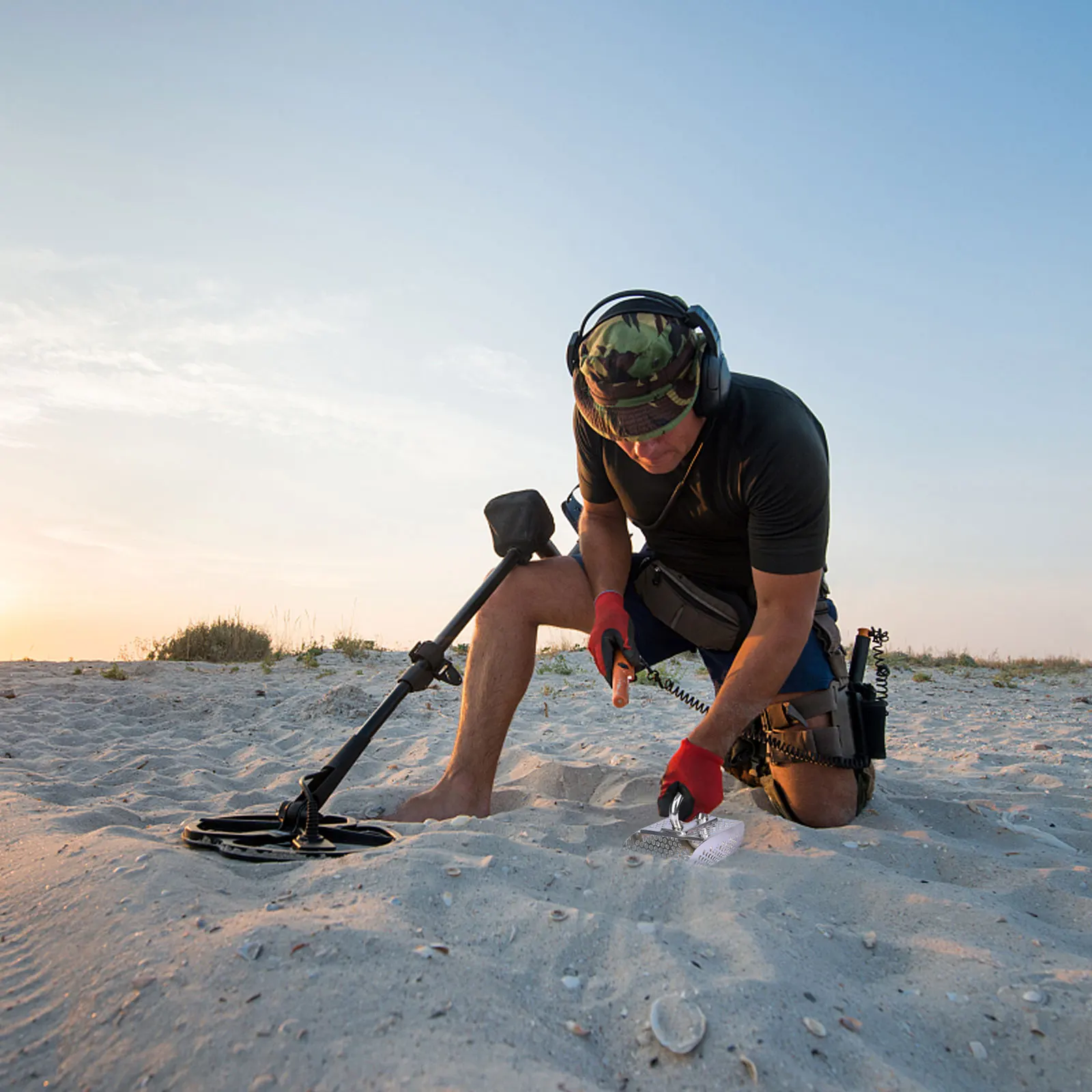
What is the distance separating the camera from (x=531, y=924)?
1.75 metres

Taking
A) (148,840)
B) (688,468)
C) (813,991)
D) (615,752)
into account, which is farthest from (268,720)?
(813,991)

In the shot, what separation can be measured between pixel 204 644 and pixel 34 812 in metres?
8.20

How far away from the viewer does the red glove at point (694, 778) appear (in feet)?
7.90

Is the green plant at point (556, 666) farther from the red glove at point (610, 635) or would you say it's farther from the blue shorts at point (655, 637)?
the red glove at point (610, 635)

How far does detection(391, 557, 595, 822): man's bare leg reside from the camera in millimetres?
2934

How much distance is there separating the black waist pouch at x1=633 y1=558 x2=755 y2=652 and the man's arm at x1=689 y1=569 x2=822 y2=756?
1.16ft

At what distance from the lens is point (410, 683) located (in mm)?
2635

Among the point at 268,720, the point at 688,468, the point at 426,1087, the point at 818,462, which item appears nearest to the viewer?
the point at 426,1087

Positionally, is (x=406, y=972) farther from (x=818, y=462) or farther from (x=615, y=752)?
(x=615, y=752)

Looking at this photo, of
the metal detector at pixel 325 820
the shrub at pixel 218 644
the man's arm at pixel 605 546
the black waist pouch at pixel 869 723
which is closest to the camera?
the metal detector at pixel 325 820

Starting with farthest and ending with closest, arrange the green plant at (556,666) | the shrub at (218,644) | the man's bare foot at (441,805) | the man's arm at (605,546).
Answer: the shrub at (218,644) < the green plant at (556,666) < the man's arm at (605,546) < the man's bare foot at (441,805)

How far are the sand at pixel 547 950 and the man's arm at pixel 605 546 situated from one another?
0.85 m

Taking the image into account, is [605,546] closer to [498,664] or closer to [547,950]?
[498,664]

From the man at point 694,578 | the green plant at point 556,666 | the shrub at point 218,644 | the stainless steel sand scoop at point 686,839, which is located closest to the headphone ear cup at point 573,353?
the man at point 694,578
